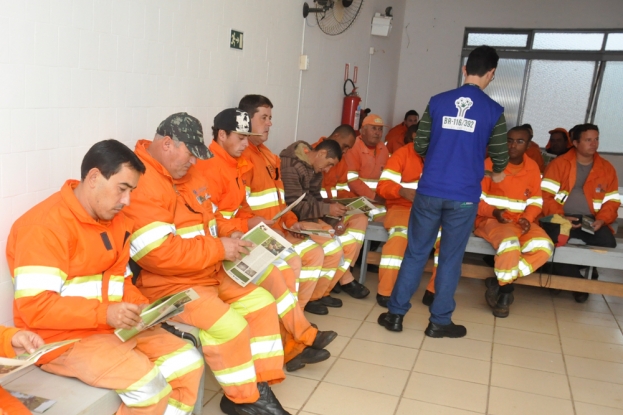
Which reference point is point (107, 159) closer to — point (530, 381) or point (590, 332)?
point (530, 381)

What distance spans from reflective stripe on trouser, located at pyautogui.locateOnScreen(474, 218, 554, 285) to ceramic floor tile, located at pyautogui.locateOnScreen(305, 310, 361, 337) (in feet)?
3.82

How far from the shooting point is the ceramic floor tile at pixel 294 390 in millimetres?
2827

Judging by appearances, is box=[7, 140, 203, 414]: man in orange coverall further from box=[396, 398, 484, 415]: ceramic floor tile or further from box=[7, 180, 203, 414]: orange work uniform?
box=[396, 398, 484, 415]: ceramic floor tile

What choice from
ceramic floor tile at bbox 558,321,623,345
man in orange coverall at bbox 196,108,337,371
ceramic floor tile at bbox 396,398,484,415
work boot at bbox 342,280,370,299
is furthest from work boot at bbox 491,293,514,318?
man in orange coverall at bbox 196,108,337,371

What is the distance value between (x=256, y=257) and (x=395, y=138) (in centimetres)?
526

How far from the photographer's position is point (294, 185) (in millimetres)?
4051

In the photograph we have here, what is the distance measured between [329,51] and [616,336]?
344 cm

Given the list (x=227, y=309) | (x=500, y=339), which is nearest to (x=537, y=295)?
(x=500, y=339)

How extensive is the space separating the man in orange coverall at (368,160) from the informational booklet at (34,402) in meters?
3.37

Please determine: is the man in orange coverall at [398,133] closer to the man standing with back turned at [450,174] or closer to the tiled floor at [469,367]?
the tiled floor at [469,367]

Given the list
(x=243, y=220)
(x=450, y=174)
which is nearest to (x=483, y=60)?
(x=450, y=174)

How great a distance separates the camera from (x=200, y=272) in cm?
266

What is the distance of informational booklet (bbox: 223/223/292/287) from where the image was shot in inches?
110

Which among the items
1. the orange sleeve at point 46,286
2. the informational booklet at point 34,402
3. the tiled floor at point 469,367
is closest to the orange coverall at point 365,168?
the tiled floor at point 469,367
